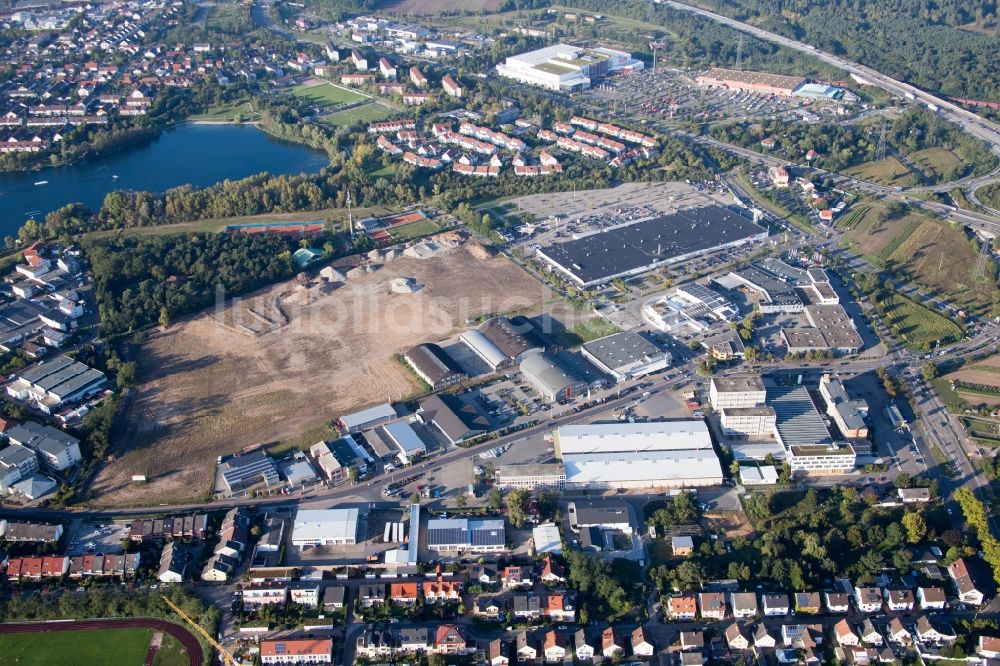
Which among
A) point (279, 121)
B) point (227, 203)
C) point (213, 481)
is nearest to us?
point (213, 481)

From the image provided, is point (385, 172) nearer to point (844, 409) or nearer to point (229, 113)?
point (229, 113)

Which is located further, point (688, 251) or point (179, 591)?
point (688, 251)

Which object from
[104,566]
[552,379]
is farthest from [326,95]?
[104,566]

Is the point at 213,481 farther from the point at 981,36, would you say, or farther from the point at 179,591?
the point at 981,36

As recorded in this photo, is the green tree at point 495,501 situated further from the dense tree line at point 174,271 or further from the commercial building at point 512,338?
the dense tree line at point 174,271

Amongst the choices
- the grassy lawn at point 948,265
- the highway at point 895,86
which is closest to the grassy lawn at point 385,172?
the grassy lawn at point 948,265

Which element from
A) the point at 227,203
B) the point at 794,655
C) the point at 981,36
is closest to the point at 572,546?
the point at 794,655
